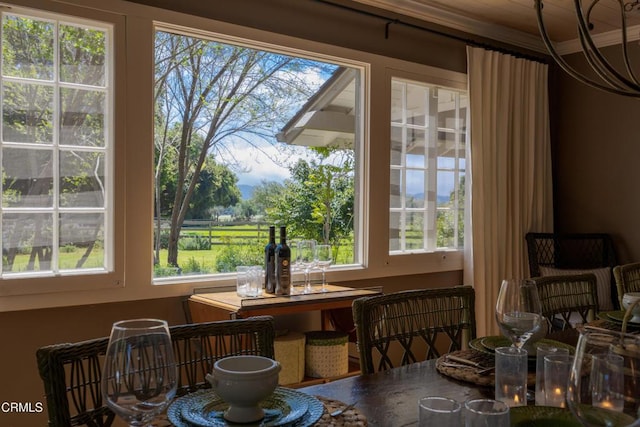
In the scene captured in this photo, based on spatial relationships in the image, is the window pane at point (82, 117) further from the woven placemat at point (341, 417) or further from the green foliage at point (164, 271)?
the woven placemat at point (341, 417)

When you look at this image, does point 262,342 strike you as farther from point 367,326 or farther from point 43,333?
A: point 43,333

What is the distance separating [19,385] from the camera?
2430 millimetres

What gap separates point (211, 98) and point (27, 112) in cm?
96

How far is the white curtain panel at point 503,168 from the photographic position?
3.90m

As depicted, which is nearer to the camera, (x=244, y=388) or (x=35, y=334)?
(x=244, y=388)

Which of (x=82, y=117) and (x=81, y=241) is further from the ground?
(x=82, y=117)

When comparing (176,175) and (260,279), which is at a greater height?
(176,175)

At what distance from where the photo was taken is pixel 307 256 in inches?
120

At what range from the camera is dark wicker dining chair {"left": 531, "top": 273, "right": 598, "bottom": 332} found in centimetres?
212

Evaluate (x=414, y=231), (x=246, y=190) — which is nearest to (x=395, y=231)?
(x=414, y=231)

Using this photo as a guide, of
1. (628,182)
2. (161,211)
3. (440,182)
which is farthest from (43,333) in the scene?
(628,182)

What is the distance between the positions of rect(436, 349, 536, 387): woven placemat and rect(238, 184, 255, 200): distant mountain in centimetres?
191

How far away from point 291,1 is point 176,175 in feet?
3.61

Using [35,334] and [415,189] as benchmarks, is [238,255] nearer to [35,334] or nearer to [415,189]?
[35,334]
